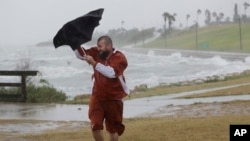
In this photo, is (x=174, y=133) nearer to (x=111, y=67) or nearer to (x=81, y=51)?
(x=111, y=67)

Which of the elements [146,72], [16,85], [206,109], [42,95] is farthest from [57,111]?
[146,72]

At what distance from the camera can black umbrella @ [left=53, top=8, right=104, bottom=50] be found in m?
6.01

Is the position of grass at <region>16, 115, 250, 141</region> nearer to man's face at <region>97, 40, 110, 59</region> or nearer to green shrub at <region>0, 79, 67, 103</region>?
man's face at <region>97, 40, 110, 59</region>

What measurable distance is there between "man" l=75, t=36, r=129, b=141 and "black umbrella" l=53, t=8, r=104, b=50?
0.13 m

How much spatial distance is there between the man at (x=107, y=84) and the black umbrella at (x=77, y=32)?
5.1 inches

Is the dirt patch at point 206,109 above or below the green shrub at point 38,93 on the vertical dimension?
below

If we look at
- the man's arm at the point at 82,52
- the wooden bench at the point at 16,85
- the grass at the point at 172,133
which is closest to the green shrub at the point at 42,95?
the wooden bench at the point at 16,85

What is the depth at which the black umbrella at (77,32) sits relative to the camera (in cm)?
601

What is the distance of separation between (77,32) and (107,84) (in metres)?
0.74

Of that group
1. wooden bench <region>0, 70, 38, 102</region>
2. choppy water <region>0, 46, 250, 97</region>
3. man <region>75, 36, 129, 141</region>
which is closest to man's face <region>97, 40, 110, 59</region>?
man <region>75, 36, 129, 141</region>

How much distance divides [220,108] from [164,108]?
179cm

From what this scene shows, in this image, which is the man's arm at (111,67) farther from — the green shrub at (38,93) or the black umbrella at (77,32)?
the green shrub at (38,93)

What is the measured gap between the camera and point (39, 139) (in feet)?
29.5

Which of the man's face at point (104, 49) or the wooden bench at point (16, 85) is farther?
the wooden bench at point (16, 85)
